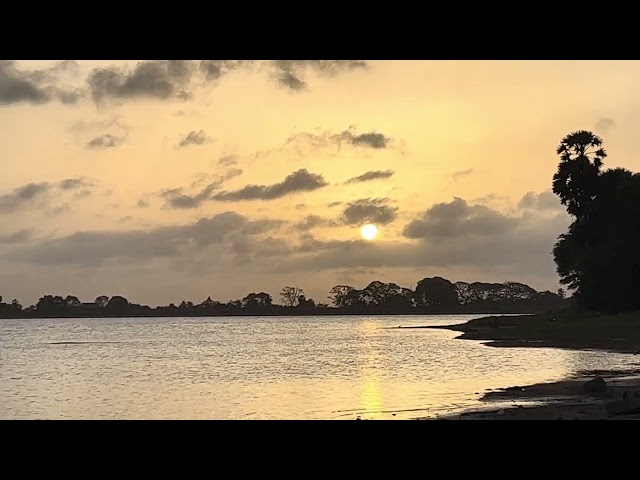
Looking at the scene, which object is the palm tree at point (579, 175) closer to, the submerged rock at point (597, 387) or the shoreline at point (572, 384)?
the shoreline at point (572, 384)

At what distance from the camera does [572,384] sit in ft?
68.0

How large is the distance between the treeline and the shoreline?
5.32 ft

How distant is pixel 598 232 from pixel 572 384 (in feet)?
86.5

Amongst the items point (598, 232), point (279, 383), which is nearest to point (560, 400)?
point (279, 383)

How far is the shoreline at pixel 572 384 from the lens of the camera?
13797 millimetres

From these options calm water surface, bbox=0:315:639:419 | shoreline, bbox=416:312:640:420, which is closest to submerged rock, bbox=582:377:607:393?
shoreline, bbox=416:312:640:420

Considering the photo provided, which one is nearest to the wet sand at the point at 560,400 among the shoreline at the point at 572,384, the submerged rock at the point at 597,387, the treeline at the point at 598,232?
the shoreline at the point at 572,384

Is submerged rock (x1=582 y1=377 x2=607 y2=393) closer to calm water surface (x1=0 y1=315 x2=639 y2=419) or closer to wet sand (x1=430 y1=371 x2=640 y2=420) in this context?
wet sand (x1=430 y1=371 x2=640 y2=420)

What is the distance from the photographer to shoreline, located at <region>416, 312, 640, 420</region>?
1380 cm

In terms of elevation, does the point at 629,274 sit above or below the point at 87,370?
above
